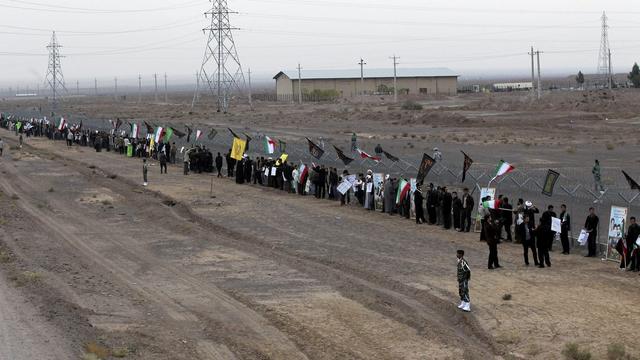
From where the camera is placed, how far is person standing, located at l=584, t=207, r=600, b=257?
21.6m

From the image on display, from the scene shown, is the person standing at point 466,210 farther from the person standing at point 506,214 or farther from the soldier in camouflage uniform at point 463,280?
the soldier in camouflage uniform at point 463,280

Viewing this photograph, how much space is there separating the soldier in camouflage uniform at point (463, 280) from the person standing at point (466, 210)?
868 centimetres

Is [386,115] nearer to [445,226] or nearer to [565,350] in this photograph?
[445,226]

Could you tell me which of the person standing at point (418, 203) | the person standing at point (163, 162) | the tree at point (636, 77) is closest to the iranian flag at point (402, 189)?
the person standing at point (418, 203)

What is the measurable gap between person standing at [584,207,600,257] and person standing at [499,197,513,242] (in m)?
2.65

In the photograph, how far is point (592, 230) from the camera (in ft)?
71.3

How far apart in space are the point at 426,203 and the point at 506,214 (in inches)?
158

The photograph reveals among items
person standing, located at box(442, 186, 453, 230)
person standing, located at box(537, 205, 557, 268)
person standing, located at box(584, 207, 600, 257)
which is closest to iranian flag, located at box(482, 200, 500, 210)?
person standing, located at box(442, 186, 453, 230)

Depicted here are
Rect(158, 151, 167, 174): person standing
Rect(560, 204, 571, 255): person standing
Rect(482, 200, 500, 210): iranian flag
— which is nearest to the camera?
Rect(560, 204, 571, 255): person standing

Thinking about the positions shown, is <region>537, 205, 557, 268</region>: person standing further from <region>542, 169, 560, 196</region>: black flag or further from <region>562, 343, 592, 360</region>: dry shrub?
<region>562, 343, 592, 360</region>: dry shrub

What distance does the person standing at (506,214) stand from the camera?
24.0 meters

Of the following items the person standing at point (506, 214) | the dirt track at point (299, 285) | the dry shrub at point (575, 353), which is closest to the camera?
the dry shrub at point (575, 353)

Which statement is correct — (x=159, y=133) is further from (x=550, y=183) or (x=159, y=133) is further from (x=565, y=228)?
(x=565, y=228)

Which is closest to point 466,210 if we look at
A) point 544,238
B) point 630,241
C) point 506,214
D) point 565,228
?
point 506,214
